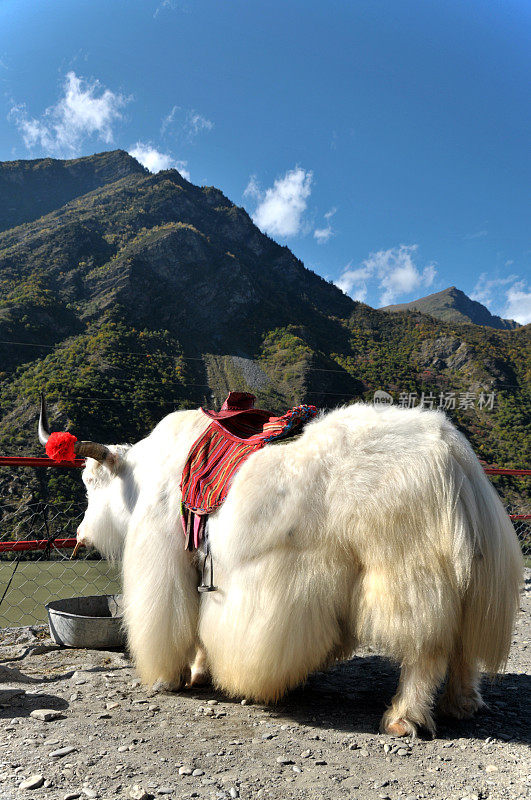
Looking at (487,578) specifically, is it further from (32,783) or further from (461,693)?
(32,783)

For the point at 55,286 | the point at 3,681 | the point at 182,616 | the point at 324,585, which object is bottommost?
the point at 3,681

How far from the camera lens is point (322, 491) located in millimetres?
2240

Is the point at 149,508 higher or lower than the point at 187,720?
higher

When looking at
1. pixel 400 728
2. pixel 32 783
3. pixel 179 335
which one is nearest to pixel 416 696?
pixel 400 728

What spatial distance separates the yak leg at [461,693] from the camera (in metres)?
2.35

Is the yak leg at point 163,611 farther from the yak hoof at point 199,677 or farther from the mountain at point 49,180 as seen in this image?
the mountain at point 49,180

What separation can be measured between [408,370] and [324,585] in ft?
146

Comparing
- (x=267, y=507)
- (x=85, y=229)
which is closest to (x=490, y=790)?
(x=267, y=507)

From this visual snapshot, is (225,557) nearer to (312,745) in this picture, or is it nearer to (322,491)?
(322,491)

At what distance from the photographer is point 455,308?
360 ft

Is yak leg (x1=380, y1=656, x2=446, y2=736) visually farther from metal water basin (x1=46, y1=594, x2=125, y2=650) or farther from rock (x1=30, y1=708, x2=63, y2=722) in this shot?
metal water basin (x1=46, y1=594, x2=125, y2=650)

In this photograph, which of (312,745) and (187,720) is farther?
(187,720)

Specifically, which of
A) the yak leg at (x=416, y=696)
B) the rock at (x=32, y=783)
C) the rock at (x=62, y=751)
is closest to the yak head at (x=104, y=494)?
the rock at (x=62, y=751)

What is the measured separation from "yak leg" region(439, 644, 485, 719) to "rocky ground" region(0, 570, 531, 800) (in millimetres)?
53
